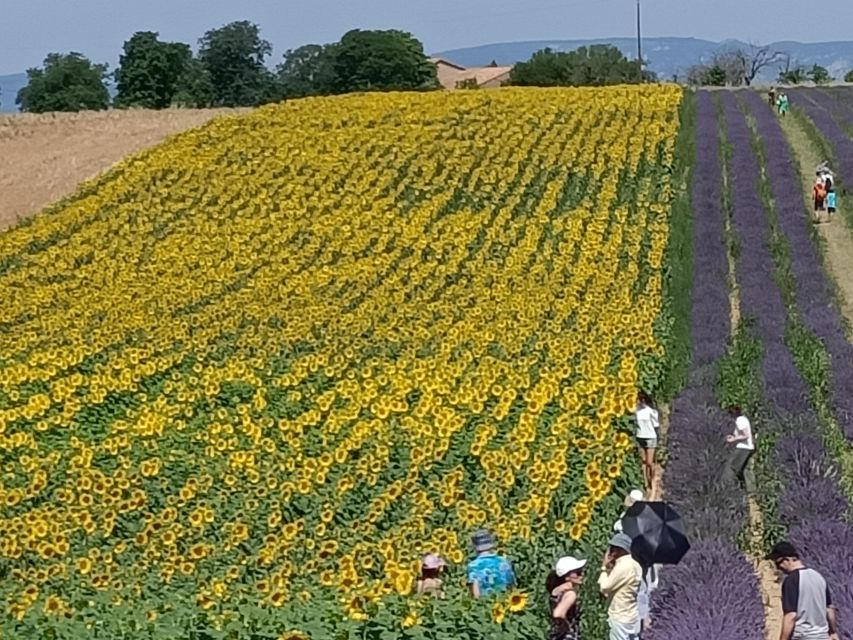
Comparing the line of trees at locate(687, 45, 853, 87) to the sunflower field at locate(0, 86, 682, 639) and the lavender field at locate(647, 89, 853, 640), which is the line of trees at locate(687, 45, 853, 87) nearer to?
the sunflower field at locate(0, 86, 682, 639)

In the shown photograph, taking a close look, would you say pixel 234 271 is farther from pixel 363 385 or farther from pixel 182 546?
pixel 182 546

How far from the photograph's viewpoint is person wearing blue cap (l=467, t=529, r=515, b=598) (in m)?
10.8

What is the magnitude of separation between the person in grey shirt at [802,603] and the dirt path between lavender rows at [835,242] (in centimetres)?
1496

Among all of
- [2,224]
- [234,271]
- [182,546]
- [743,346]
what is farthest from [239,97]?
[182,546]

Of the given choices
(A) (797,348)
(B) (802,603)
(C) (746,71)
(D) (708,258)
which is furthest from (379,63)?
(B) (802,603)

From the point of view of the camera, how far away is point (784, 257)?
27844 millimetres

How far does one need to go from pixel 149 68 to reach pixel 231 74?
4807 millimetres

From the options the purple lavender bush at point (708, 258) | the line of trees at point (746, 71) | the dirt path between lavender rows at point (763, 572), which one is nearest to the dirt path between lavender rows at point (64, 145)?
the purple lavender bush at point (708, 258)

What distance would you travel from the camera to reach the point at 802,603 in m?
9.22

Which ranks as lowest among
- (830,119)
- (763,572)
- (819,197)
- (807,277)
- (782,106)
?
(830,119)

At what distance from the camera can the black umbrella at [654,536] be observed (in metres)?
10.8

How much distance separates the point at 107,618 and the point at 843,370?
11.2m

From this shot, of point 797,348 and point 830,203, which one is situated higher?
point 797,348

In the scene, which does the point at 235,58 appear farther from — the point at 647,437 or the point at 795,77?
the point at 647,437
